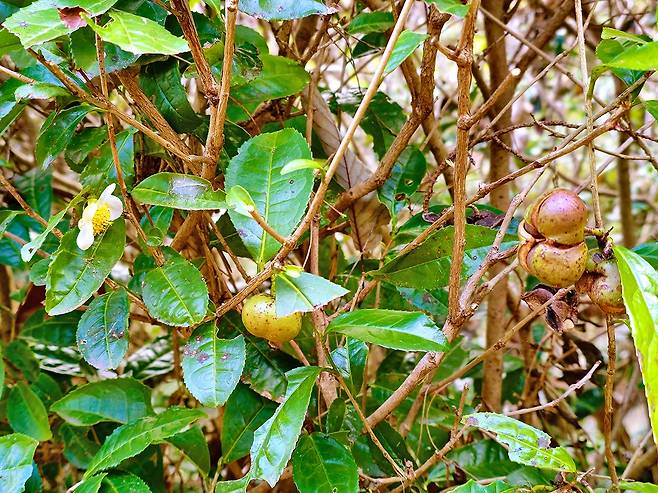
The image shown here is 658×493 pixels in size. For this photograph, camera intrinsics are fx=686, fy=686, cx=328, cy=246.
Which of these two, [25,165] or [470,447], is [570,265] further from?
[25,165]

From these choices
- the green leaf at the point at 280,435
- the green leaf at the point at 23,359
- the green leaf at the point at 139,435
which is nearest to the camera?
the green leaf at the point at 280,435

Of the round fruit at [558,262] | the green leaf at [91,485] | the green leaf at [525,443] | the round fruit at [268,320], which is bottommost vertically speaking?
the green leaf at [91,485]

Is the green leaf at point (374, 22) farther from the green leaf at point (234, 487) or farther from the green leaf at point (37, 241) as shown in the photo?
the green leaf at point (234, 487)

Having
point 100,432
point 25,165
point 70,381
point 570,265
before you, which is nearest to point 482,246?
point 570,265

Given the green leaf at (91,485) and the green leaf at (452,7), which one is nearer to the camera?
the green leaf at (452,7)

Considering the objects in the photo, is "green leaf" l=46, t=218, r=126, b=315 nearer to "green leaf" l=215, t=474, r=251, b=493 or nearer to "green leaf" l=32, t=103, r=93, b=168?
"green leaf" l=32, t=103, r=93, b=168

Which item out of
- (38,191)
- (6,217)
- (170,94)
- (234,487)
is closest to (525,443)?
(234,487)

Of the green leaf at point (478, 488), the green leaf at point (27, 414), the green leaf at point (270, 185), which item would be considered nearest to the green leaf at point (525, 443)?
the green leaf at point (478, 488)
